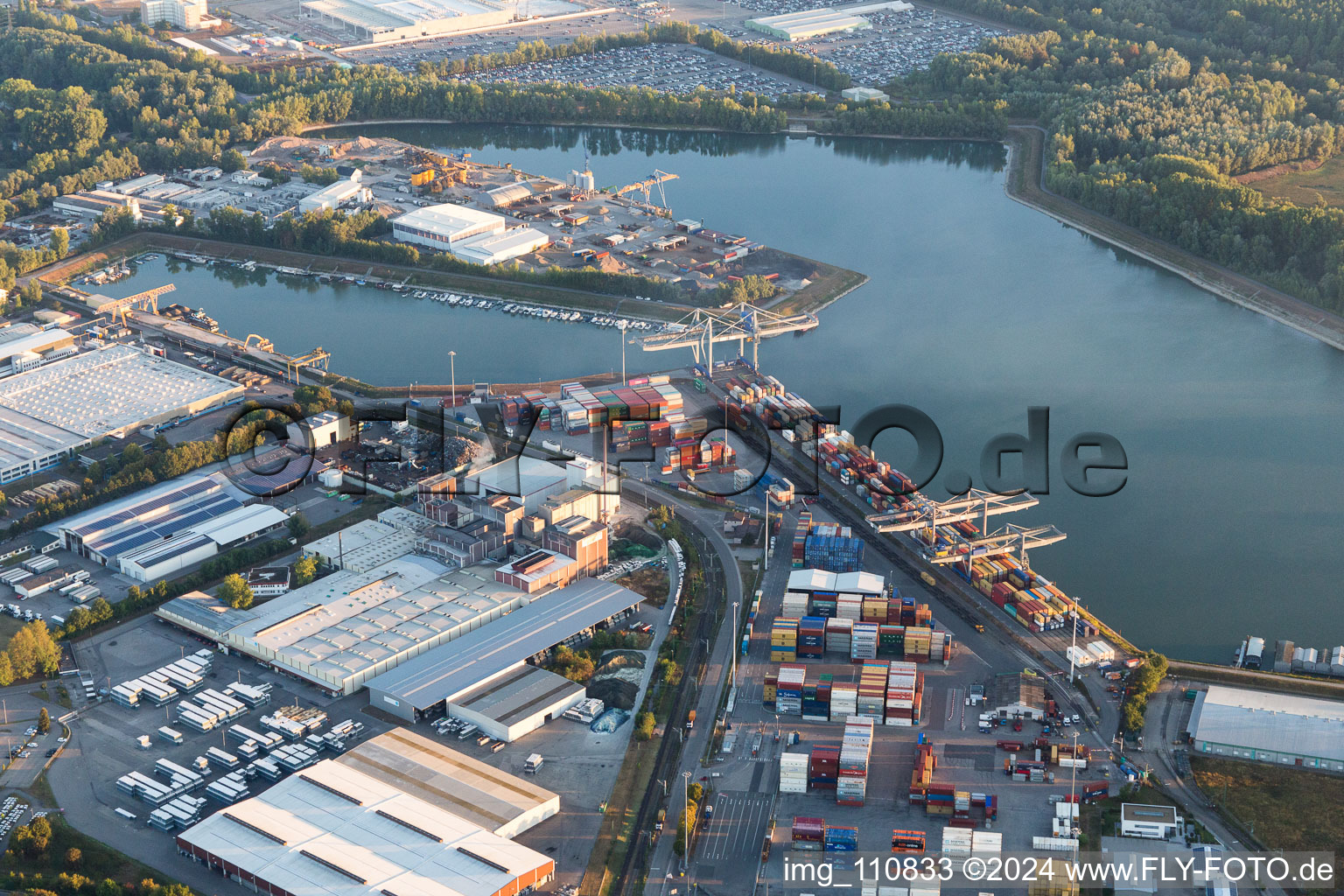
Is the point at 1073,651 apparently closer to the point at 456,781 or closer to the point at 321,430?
the point at 456,781

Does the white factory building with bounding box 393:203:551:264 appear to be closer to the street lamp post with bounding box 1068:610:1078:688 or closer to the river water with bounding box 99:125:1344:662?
the river water with bounding box 99:125:1344:662

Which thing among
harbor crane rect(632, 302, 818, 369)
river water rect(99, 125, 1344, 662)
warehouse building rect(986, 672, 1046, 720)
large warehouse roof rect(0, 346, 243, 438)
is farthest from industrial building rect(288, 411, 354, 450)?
warehouse building rect(986, 672, 1046, 720)

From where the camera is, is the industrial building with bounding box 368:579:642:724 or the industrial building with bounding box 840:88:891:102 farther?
the industrial building with bounding box 840:88:891:102

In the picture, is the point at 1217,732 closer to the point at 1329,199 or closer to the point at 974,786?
the point at 974,786

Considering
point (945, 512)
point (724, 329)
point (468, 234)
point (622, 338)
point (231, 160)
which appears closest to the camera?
point (945, 512)

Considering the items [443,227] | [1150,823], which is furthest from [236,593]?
[443,227]

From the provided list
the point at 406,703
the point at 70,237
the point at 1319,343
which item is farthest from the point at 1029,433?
the point at 70,237

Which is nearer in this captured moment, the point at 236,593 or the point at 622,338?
the point at 236,593
